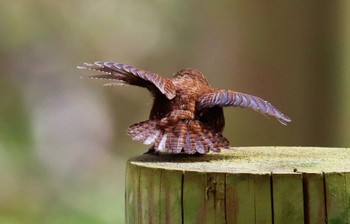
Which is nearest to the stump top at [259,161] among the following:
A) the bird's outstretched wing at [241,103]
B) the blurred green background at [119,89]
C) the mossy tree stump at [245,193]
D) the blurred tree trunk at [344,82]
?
the mossy tree stump at [245,193]

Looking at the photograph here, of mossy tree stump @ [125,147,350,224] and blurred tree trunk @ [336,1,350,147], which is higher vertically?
blurred tree trunk @ [336,1,350,147]

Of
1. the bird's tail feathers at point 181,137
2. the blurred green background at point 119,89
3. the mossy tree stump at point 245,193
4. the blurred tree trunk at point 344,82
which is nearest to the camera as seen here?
the mossy tree stump at point 245,193

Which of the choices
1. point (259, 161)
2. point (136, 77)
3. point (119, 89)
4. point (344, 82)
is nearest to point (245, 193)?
point (259, 161)

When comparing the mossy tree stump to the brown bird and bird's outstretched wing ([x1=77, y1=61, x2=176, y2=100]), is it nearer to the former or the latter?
the brown bird

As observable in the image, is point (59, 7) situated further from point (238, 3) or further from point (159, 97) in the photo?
point (159, 97)

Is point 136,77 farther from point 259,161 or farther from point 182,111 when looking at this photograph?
point 259,161

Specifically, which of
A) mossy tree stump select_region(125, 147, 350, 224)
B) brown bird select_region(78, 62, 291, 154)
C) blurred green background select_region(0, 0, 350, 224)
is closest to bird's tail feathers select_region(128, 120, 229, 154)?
brown bird select_region(78, 62, 291, 154)

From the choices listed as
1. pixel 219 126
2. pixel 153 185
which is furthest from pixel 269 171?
pixel 219 126

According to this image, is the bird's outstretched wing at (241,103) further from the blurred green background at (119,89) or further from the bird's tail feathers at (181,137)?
the blurred green background at (119,89)
